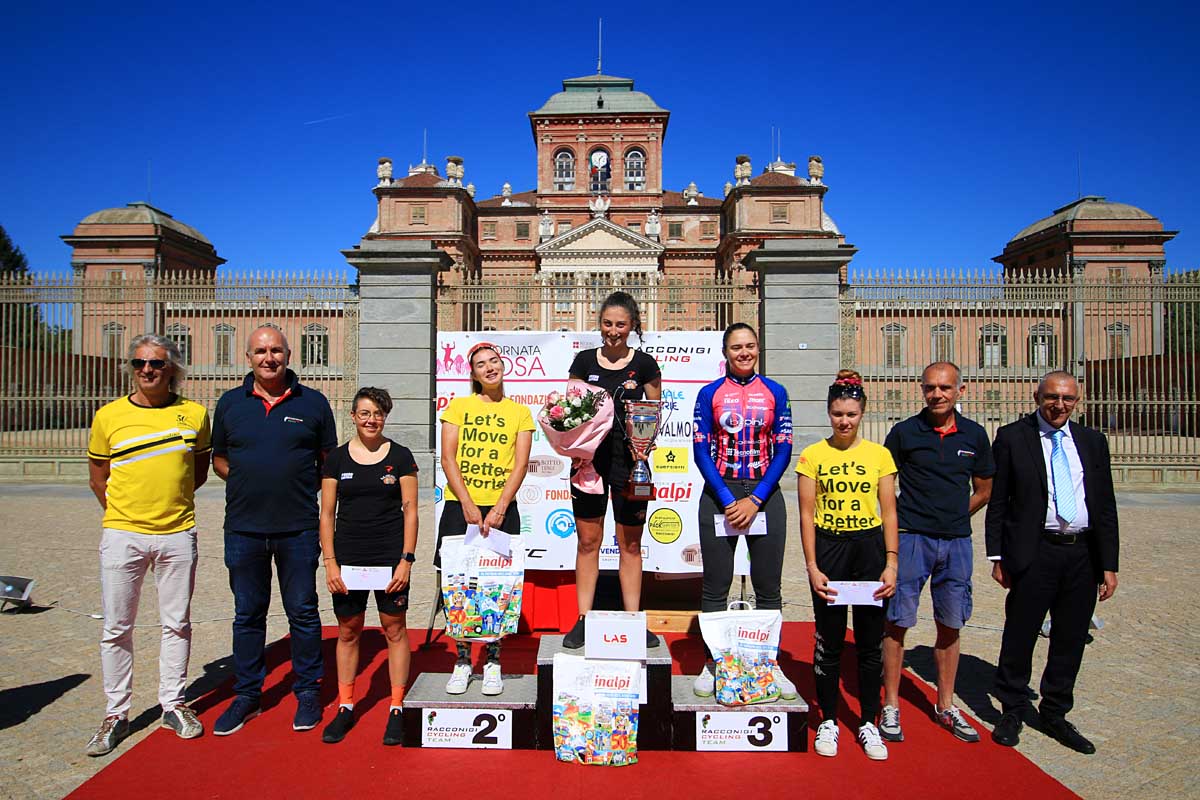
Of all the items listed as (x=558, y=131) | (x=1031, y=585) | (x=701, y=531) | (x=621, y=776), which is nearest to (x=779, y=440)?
(x=701, y=531)

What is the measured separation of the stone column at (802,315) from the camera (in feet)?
38.4

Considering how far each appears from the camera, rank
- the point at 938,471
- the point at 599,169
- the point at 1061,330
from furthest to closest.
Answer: the point at 599,169, the point at 1061,330, the point at 938,471

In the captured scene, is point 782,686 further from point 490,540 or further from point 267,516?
point 267,516

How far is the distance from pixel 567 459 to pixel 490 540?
213 cm

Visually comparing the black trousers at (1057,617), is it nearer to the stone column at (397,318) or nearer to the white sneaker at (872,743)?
the white sneaker at (872,743)

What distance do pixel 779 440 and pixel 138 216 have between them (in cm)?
5848

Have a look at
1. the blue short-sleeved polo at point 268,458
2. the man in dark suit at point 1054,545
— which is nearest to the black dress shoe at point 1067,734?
the man in dark suit at point 1054,545

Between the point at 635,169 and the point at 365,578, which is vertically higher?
the point at 635,169

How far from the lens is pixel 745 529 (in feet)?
12.8

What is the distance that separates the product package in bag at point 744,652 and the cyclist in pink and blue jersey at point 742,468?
0.26 m

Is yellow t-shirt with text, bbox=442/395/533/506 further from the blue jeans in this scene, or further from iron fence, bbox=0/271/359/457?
iron fence, bbox=0/271/359/457

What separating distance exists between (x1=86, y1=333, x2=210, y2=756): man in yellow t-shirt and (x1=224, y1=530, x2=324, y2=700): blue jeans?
25cm

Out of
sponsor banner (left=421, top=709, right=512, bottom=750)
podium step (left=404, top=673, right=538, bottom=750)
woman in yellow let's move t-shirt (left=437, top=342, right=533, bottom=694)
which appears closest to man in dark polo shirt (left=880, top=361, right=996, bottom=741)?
podium step (left=404, top=673, right=538, bottom=750)

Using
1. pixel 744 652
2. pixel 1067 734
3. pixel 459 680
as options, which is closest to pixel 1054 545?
pixel 1067 734
